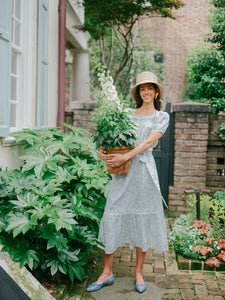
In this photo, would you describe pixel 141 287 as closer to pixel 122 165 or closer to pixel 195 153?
pixel 122 165

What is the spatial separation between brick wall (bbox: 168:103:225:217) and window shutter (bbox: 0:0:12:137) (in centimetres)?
285

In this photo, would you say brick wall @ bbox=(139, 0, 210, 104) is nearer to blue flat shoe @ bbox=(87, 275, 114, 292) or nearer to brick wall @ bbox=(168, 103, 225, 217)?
brick wall @ bbox=(168, 103, 225, 217)

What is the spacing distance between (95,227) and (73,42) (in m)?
6.66

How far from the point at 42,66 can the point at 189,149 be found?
2.58 metres

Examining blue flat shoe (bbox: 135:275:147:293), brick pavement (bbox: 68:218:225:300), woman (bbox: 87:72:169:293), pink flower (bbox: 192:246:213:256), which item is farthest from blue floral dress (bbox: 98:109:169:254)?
pink flower (bbox: 192:246:213:256)

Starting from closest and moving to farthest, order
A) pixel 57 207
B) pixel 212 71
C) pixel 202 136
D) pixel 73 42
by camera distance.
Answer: pixel 57 207 < pixel 202 136 < pixel 212 71 < pixel 73 42

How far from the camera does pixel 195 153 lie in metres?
5.36

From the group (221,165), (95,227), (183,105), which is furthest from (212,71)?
(95,227)

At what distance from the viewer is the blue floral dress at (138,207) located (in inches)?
120

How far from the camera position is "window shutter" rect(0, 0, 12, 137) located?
11.1 ft

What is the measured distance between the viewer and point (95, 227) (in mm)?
Answer: 3314

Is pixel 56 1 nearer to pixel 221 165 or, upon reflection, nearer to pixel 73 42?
pixel 73 42

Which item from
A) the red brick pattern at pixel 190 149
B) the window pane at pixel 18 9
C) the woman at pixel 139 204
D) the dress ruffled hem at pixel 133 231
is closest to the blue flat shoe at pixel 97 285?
the woman at pixel 139 204

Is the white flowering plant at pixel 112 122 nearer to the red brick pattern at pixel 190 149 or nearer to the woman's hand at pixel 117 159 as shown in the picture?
the woman's hand at pixel 117 159
